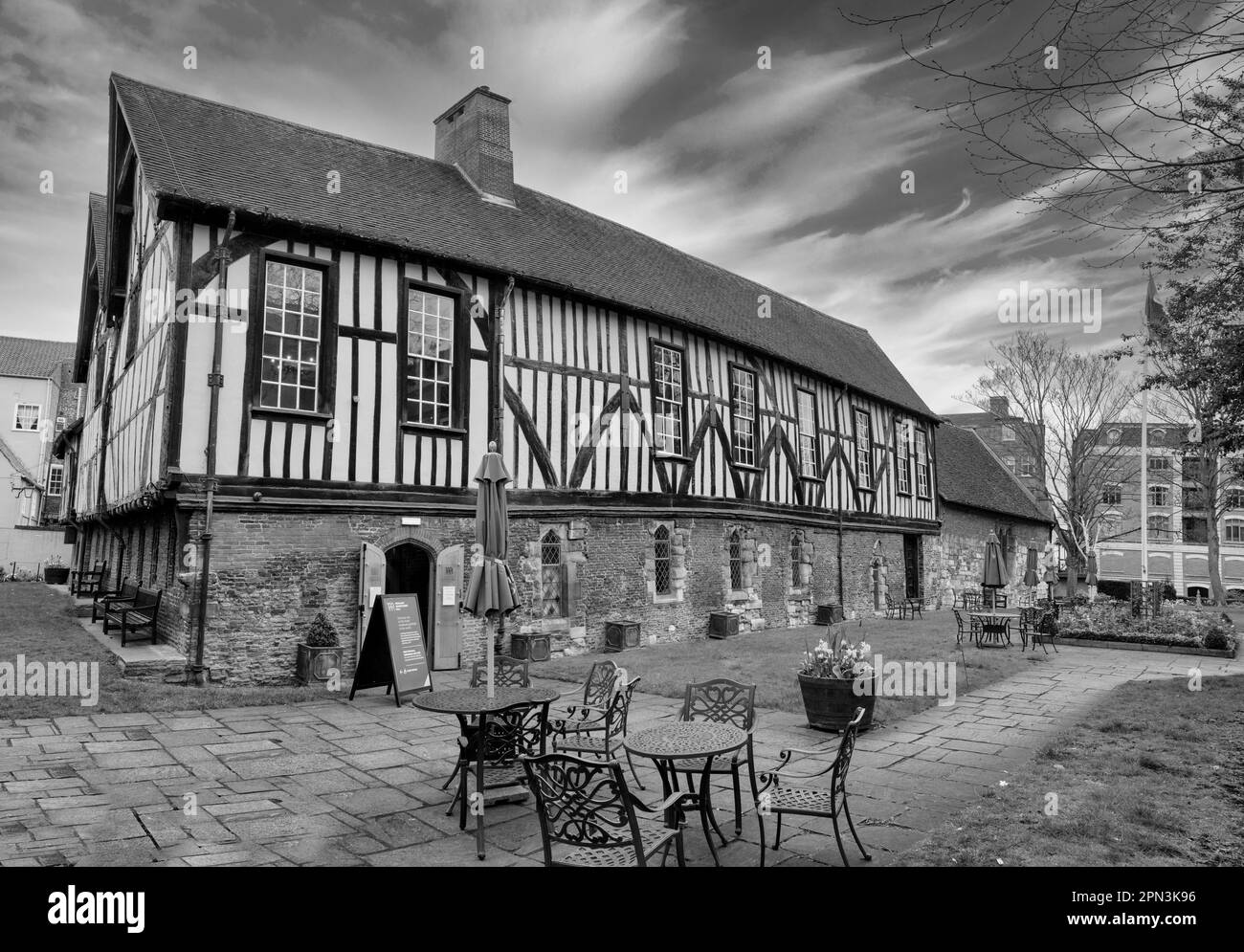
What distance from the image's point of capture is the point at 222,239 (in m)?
10.3

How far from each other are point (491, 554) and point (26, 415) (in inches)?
1786

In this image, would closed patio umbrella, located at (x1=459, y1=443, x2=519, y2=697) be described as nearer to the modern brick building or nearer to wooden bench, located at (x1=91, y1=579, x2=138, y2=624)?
wooden bench, located at (x1=91, y1=579, x2=138, y2=624)

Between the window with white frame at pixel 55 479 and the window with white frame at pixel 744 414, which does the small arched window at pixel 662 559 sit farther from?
the window with white frame at pixel 55 479

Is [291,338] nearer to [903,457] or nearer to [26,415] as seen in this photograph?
[903,457]

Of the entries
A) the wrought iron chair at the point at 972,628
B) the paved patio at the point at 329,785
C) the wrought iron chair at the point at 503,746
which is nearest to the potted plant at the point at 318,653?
the paved patio at the point at 329,785

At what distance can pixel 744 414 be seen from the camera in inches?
720

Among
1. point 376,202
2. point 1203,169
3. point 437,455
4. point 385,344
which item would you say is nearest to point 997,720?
point 1203,169

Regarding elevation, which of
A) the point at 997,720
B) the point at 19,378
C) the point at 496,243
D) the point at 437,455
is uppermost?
the point at 19,378

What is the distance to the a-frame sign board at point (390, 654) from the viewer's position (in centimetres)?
935

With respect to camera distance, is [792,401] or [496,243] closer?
[496,243]

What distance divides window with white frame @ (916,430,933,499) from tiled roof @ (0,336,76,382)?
44575 millimetres
